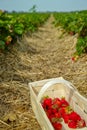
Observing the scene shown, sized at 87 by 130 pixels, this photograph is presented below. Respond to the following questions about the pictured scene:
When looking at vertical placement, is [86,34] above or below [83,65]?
above

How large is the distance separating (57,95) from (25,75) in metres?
1.41

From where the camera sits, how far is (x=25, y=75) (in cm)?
525

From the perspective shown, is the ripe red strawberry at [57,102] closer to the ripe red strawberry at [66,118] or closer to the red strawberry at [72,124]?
the ripe red strawberry at [66,118]

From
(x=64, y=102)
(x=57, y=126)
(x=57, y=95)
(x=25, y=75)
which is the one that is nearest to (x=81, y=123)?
(x=57, y=126)

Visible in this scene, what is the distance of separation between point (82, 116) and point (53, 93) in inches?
29.6

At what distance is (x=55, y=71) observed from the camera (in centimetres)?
571

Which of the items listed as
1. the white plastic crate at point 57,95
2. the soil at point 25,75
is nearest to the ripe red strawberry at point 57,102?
the white plastic crate at point 57,95

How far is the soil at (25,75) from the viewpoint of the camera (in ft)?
11.9

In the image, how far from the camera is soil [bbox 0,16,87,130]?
A: 3639 mm

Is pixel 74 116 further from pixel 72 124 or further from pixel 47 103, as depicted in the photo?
pixel 47 103

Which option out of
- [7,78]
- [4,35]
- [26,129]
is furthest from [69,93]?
[4,35]

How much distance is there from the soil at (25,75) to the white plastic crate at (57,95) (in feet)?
0.88

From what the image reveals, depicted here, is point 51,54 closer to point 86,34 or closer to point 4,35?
point 86,34

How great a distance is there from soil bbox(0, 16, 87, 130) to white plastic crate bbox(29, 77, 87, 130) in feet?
0.88
